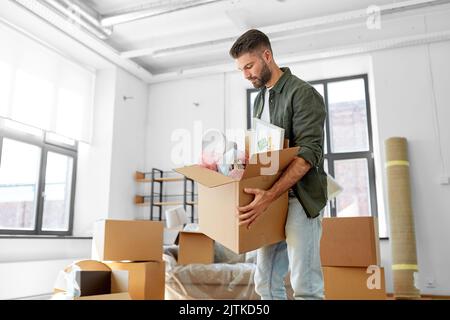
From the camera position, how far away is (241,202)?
3.99ft

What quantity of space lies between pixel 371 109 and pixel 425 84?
26.7 inches

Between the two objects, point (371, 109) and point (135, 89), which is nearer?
point (371, 109)

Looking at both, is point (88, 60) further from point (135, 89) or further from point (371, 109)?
point (371, 109)

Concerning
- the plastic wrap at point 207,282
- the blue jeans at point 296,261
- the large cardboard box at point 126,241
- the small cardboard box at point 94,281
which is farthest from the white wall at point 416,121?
the blue jeans at point 296,261

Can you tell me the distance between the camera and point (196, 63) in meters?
5.39

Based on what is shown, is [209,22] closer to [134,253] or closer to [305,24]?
[305,24]

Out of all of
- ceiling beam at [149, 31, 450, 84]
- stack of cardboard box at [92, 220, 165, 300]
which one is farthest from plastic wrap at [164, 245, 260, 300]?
ceiling beam at [149, 31, 450, 84]

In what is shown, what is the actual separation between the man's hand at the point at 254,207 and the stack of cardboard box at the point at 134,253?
1.77 metres

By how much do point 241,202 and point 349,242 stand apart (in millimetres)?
1787

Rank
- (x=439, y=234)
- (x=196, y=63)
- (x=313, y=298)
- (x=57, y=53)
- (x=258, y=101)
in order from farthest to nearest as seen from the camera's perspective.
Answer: (x=196, y=63) → (x=57, y=53) → (x=439, y=234) → (x=258, y=101) → (x=313, y=298)

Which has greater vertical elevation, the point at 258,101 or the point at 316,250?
the point at 258,101

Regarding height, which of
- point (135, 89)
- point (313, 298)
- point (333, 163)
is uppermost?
point (135, 89)

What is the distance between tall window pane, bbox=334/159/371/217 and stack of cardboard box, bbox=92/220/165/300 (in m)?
2.70

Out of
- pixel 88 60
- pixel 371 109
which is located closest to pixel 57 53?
pixel 88 60
